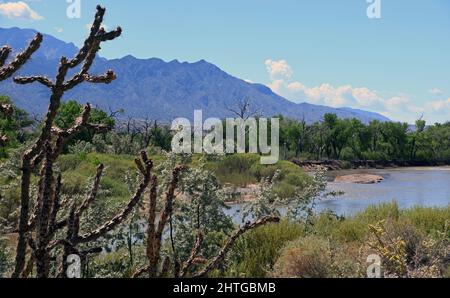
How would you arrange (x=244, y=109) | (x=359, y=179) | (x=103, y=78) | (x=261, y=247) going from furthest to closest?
(x=244, y=109)
(x=359, y=179)
(x=261, y=247)
(x=103, y=78)

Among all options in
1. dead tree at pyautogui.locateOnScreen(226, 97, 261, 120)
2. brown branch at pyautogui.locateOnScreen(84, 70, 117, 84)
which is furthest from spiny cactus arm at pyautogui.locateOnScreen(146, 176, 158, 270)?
dead tree at pyautogui.locateOnScreen(226, 97, 261, 120)

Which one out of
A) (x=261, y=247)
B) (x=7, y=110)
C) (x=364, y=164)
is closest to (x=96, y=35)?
(x=7, y=110)

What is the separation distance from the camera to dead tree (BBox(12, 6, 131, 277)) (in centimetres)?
166

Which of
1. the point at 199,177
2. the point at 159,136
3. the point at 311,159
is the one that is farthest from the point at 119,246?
the point at 311,159

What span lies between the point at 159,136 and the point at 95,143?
40.3ft

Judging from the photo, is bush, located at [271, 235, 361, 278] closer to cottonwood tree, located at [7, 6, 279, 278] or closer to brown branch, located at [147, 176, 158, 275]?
cottonwood tree, located at [7, 6, 279, 278]

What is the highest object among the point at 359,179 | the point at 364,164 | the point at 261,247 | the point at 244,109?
the point at 244,109

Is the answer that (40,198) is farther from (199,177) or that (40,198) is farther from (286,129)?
(286,129)

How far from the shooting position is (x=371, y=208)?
11883mm

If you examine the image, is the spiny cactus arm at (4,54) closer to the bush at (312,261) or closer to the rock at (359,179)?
the bush at (312,261)

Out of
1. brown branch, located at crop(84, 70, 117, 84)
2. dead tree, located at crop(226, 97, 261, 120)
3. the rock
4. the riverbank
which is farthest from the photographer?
dead tree, located at crop(226, 97, 261, 120)

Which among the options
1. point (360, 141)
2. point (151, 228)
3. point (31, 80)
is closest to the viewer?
point (151, 228)

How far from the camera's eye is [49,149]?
1.70m

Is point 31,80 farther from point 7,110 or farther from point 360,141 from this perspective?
point 360,141
